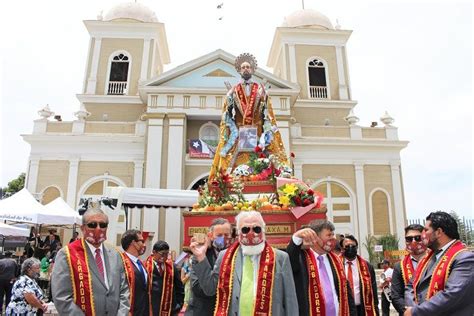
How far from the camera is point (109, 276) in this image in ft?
12.0

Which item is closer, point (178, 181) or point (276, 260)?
point (276, 260)

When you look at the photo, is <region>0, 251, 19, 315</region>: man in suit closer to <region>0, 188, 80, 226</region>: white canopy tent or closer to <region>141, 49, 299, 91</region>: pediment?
<region>0, 188, 80, 226</region>: white canopy tent

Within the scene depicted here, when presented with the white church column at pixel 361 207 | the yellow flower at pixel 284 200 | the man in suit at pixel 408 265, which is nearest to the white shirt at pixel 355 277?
the man in suit at pixel 408 265

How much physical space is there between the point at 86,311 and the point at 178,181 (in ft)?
53.3

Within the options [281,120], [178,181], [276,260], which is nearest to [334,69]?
[281,120]

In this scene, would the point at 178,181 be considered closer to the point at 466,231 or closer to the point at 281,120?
the point at 281,120

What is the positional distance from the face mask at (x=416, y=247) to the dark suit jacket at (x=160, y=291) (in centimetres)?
296

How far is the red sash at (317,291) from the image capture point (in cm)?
350

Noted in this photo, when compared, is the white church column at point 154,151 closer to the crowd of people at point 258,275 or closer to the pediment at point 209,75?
the pediment at point 209,75

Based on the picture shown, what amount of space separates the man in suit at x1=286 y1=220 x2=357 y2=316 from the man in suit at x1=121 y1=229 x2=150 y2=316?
1.69 m

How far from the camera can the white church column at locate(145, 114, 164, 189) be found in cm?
1944

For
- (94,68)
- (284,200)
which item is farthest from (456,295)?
(94,68)

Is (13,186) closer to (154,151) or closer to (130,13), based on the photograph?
(130,13)

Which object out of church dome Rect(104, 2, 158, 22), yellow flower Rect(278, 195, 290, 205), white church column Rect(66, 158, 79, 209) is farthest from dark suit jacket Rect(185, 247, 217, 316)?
church dome Rect(104, 2, 158, 22)
